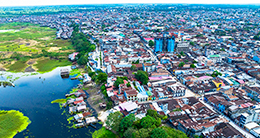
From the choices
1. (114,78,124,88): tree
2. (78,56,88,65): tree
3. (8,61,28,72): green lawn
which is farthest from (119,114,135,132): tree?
(8,61,28,72): green lawn

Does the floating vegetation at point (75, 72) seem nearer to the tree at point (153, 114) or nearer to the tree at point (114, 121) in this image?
the tree at point (114, 121)

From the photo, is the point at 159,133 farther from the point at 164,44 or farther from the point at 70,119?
the point at 164,44

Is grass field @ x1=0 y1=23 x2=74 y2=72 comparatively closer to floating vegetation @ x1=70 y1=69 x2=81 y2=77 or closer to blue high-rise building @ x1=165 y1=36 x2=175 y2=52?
floating vegetation @ x1=70 y1=69 x2=81 y2=77

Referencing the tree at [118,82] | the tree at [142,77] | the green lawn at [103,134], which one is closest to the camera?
the green lawn at [103,134]

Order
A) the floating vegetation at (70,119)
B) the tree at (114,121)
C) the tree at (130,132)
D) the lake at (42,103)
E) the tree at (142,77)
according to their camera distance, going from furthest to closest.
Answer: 1. the tree at (142,77)
2. the floating vegetation at (70,119)
3. the lake at (42,103)
4. the tree at (114,121)
5. the tree at (130,132)

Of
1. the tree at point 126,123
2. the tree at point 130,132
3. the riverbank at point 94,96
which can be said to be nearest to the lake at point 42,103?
the riverbank at point 94,96

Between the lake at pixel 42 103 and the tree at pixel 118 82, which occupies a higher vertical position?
the tree at pixel 118 82
